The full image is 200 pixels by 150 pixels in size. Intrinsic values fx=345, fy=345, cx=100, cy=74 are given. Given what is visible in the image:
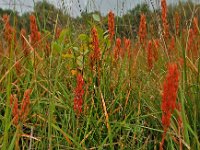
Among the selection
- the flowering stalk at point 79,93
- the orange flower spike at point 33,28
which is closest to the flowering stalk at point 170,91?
the flowering stalk at point 79,93

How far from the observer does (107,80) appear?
1.68m

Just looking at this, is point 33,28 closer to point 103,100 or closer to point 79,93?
point 103,100

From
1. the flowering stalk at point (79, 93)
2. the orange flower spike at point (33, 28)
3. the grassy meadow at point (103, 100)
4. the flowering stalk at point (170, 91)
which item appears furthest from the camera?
the orange flower spike at point (33, 28)

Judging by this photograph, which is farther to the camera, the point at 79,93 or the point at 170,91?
the point at 79,93

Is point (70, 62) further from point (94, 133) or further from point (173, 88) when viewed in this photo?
point (173, 88)

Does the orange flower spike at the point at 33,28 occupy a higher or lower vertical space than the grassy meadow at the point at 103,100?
higher

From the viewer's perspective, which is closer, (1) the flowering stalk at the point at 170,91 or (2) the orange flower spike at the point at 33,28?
(1) the flowering stalk at the point at 170,91

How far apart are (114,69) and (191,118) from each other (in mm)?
710

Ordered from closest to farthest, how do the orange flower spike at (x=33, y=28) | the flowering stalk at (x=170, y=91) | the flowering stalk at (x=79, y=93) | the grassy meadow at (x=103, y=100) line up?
the flowering stalk at (x=170, y=91), the flowering stalk at (x=79, y=93), the grassy meadow at (x=103, y=100), the orange flower spike at (x=33, y=28)

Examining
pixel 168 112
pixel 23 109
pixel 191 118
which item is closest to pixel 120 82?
pixel 191 118

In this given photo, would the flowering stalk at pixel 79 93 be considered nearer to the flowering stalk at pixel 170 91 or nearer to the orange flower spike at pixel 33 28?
the flowering stalk at pixel 170 91

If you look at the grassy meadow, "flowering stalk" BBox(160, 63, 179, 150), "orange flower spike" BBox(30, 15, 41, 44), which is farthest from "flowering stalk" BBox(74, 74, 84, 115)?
"orange flower spike" BBox(30, 15, 41, 44)

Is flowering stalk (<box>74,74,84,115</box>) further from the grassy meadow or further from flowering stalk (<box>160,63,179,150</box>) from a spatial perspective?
flowering stalk (<box>160,63,179,150</box>)

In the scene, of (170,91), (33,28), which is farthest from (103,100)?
(170,91)
